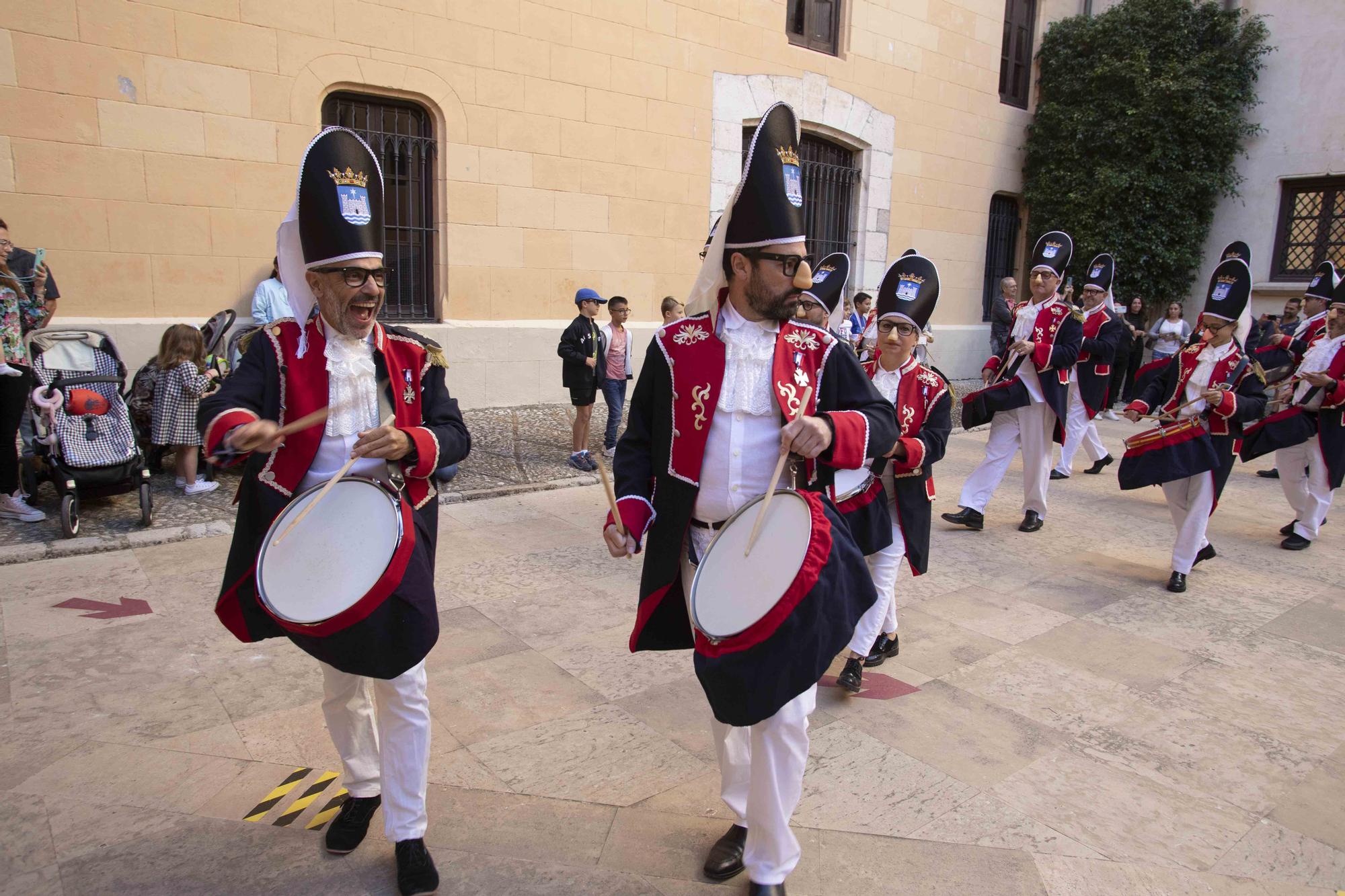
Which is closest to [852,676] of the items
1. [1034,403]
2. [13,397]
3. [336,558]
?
[336,558]

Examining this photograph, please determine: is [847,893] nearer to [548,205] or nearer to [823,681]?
[823,681]

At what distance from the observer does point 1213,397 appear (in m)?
5.41

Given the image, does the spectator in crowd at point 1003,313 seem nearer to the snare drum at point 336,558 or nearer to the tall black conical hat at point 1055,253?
the tall black conical hat at point 1055,253

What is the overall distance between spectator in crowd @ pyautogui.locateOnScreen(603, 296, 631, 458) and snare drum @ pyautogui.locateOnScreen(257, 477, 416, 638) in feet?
20.8

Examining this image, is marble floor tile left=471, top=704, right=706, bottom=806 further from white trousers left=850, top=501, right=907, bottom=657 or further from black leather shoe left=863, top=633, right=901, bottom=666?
black leather shoe left=863, top=633, right=901, bottom=666

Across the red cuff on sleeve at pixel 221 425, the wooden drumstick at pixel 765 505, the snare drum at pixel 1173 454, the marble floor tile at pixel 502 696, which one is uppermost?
the red cuff on sleeve at pixel 221 425

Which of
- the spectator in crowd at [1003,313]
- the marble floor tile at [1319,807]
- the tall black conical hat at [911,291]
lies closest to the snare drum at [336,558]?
the tall black conical hat at [911,291]

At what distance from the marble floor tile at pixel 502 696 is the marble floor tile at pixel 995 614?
2.22m

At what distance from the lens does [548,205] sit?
1070cm

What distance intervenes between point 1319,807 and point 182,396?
7.05 meters

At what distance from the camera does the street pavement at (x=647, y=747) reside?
9.22ft

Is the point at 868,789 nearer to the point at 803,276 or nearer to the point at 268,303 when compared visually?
the point at 803,276

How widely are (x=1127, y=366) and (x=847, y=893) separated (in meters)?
14.3

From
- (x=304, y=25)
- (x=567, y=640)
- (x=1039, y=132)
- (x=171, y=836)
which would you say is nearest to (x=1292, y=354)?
(x=567, y=640)
